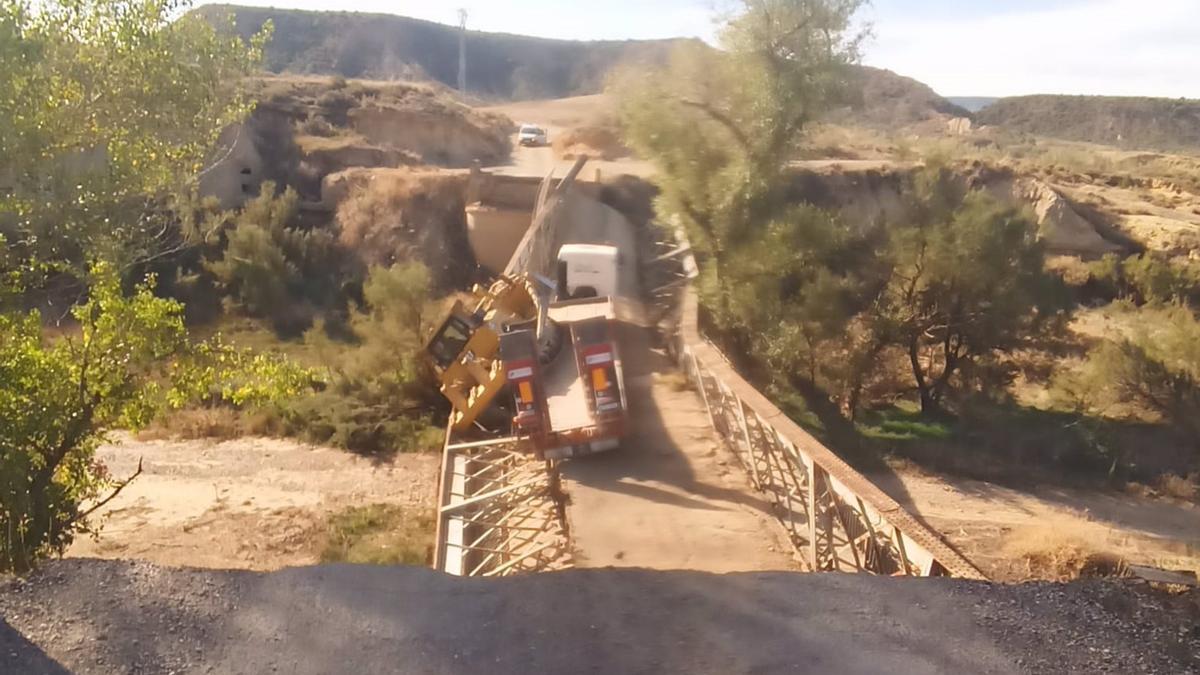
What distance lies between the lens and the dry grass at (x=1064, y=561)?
6.31 meters

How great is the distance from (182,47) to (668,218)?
34.5 ft

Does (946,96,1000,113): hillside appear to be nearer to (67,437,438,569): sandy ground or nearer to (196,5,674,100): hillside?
(196,5,674,100): hillside

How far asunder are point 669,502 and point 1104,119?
66.6 m

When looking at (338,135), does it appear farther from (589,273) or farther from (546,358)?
(546,358)

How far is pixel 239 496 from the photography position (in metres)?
15.0

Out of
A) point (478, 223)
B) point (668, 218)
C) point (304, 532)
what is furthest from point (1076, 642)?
point (478, 223)

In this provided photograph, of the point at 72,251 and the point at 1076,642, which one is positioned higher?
the point at 72,251

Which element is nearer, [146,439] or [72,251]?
[72,251]

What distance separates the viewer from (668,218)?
18.5 meters

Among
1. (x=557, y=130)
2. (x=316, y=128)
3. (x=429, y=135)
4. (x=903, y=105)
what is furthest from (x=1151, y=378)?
(x=903, y=105)

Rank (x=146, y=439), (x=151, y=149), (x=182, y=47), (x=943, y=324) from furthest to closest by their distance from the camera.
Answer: (x=943, y=324) < (x=146, y=439) < (x=182, y=47) < (x=151, y=149)

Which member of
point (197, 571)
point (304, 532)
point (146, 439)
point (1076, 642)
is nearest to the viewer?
point (1076, 642)

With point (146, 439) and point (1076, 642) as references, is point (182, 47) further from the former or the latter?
point (146, 439)

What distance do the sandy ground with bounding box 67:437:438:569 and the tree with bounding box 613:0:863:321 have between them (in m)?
6.38
